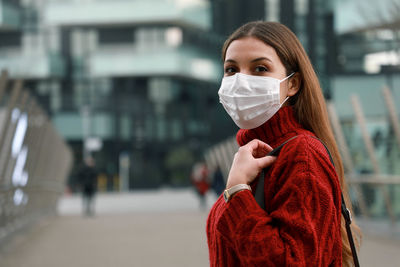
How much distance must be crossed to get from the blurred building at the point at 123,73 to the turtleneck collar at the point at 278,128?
40.1 metres

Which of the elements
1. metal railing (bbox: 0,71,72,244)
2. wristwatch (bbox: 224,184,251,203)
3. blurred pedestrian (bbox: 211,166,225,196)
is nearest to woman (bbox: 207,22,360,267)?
wristwatch (bbox: 224,184,251,203)

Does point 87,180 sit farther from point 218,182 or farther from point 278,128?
point 278,128

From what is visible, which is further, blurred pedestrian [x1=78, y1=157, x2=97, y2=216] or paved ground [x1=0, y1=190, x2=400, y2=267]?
blurred pedestrian [x1=78, y1=157, x2=97, y2=216]

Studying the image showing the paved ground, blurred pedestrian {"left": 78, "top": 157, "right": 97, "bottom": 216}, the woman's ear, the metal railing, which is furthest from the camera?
blurred pedestrian {"left": 78, "top": 157, "right": 97, "bottom": 216}

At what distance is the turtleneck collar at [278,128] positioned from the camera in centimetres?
191

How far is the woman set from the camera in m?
1.66

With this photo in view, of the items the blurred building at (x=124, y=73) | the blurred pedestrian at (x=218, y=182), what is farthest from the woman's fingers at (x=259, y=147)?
the blurred building at (x=124, y=73)

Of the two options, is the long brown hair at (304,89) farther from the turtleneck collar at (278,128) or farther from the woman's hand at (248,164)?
the woman's hand at (248,164)

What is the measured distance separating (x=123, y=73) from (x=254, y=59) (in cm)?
4141

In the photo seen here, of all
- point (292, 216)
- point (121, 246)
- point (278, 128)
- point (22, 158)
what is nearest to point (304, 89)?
point (278, 128)

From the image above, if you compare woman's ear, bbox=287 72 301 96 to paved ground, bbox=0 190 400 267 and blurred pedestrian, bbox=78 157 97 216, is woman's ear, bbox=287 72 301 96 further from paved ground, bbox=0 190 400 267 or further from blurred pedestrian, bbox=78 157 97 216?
blurred pedestrian, bbox=78 157 97 216

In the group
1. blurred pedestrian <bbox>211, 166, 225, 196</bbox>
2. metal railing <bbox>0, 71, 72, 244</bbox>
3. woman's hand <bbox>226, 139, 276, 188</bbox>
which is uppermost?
woman's hand <bbox>226, 139, 276, 188</bbox>

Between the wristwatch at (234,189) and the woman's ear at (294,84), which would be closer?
the wristwatch at (234,189)

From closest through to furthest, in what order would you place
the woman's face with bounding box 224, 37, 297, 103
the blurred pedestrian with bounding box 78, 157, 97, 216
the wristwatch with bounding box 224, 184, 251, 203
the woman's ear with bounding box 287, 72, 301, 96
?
1. the wristwatch with bounding box 224, 184, 251, 203
2. the woman's face with bounding box 224, 37, 297, 103
3. the woman's ear with bounding box 287, 72, 301, 96
4. the blurred pedestrian with bounding box 78, 157, 97, 216
